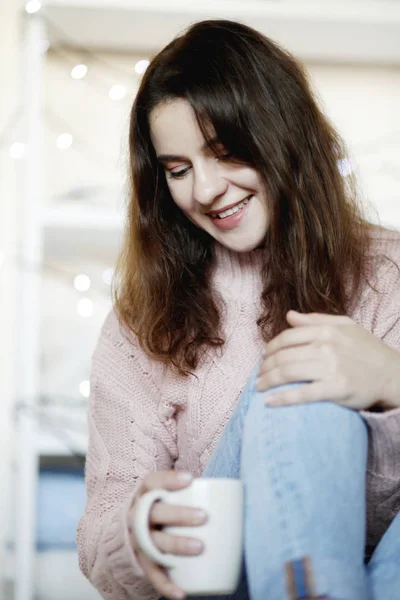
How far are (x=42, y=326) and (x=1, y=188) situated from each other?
0.34 m

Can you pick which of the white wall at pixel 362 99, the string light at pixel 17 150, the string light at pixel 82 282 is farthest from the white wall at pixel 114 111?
the string light at pixel 82 282

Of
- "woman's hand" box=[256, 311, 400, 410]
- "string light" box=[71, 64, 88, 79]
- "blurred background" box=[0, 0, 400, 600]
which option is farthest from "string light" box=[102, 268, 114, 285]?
"woman's hand" box=[256, 311, 400, 410]

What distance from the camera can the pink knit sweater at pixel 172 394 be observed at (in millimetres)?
1036

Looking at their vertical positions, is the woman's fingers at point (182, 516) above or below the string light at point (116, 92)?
below

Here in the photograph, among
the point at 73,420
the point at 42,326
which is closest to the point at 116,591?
the point at 73,420

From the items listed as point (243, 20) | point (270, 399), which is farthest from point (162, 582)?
point (243, 20)

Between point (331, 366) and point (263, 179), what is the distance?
1.21 ft

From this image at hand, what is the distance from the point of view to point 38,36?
65.5 inches

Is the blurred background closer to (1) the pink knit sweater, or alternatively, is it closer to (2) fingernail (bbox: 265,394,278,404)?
(1) the pink knit sweater

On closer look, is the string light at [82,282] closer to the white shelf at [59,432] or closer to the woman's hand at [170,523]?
the white shelf at [59,432]

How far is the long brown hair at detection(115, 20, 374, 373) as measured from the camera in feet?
3.38

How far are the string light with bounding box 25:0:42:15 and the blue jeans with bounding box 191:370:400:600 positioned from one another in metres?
1.19

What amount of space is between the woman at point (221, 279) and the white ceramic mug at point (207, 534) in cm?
12

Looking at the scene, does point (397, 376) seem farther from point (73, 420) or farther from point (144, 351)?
point (73, 420)
